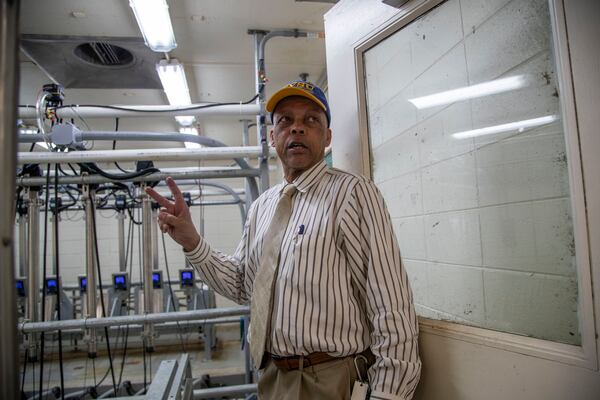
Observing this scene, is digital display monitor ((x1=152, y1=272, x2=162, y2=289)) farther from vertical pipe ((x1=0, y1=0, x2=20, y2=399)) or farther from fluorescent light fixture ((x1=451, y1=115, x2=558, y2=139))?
vertical pipe ((x1=0, y1=0, x2=20, y2=399))

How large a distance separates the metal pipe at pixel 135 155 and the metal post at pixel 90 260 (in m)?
0.48

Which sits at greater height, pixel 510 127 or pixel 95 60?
pixel 95 60

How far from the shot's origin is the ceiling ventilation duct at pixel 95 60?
246 centimetres

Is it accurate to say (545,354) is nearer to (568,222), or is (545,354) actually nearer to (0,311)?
(568,222)

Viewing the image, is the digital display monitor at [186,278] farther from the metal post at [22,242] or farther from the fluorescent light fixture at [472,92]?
the fluorescent light fixture at [472,92]

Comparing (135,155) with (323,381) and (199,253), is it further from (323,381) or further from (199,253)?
(323,381)

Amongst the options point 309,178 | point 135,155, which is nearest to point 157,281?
point 135,155

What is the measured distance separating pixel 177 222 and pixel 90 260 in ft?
4.64

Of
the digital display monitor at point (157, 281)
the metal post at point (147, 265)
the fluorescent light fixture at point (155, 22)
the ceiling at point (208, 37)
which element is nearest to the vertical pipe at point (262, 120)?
the ceiling at point (208, 37)

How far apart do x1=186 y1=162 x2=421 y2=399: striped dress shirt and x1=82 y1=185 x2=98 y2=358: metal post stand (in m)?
1.70

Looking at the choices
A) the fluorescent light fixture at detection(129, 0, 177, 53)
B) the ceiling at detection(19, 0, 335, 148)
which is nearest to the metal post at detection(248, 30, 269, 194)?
the ceiling at detection(19, 0, 335, 148)

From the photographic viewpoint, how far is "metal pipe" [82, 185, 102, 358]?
2.24m

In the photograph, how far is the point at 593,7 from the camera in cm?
66

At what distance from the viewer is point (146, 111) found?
227cm
